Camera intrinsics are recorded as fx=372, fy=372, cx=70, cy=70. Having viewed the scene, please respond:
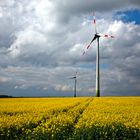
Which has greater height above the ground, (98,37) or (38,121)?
(98,37)

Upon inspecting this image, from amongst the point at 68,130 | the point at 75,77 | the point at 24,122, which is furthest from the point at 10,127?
the point at 75,77

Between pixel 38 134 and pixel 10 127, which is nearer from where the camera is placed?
pixel 38 134

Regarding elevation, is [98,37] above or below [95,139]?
above

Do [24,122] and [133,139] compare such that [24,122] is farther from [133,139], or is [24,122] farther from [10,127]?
[133,139]

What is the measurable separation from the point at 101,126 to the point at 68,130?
78.5 inches

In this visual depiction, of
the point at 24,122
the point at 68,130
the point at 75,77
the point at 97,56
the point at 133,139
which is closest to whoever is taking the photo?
the point at 133,139

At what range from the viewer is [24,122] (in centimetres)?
2367

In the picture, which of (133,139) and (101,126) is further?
(101,126)

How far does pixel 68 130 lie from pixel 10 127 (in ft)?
11.2

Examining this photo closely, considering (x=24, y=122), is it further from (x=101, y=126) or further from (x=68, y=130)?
(x=101, y=126)

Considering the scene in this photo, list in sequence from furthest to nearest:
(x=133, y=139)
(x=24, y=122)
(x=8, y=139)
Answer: (x=24, y=122) → (x=8, y=139) → (x=133, y=139)

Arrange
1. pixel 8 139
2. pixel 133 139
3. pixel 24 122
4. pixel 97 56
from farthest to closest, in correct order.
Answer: pixel 97 56
pixel 24 122
pixel 8 139
pixel 133 139

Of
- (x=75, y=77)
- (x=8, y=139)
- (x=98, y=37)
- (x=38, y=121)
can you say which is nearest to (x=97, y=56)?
(x=98, y=37)

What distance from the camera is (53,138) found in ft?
61.2
